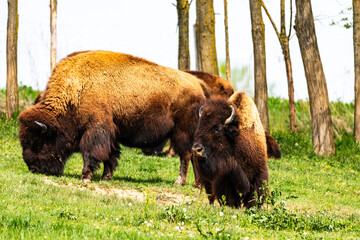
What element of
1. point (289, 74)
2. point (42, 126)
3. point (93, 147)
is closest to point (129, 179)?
point (93, 147)

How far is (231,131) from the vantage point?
7.80m

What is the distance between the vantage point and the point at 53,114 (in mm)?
10461

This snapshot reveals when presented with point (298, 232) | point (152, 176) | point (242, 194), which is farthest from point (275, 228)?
point (152, 176)

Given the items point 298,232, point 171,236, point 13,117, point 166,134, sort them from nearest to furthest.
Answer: point 171,236, point 298,232, point 166,134, point 13,117

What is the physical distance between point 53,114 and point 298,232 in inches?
237

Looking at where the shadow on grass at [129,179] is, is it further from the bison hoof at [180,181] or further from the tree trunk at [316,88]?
the tree trunk at [316,88]

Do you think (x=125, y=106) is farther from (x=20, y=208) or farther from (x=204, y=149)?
(x=20, y=208)

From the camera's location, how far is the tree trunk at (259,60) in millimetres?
18859

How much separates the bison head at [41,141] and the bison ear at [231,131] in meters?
4.17

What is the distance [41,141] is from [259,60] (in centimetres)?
1065

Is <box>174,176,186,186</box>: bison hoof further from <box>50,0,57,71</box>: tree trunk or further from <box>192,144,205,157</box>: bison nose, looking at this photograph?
<box>50,0,57,71</box>: tree trunk

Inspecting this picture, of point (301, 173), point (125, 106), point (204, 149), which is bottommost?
point (301, 173)

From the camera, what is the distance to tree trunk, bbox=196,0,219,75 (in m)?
16.4

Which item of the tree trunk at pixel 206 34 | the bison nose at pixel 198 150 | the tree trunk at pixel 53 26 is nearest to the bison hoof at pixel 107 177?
the bison nose at pixel 198 150
